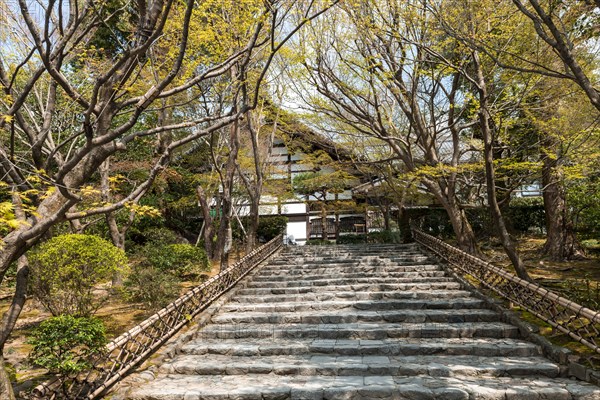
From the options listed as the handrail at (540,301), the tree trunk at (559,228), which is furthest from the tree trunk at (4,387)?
the tree trunk at (559,228)

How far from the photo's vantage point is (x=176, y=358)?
22.6 feet

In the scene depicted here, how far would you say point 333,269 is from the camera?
1258cm

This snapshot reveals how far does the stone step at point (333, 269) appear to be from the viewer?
12078 millimetres

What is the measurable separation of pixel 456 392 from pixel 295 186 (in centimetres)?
1648

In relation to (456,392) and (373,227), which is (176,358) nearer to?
(456,392)

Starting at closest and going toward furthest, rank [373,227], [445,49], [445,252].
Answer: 1. [445,252]
2. [445,49]
3. [373,227]

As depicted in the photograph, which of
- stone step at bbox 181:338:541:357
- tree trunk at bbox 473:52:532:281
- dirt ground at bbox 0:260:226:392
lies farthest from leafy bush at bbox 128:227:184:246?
tree trunk at bbox 473:52:532:281

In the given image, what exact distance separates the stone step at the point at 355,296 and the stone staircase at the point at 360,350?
25 millimetres

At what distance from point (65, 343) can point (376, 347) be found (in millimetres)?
4863

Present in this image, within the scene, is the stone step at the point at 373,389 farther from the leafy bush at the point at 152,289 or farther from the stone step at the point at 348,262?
the stone step at the point at 348,262

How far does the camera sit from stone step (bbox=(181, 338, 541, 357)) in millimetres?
6594

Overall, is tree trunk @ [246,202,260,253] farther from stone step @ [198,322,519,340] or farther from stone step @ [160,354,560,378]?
stone step @ [160,354,560,378]

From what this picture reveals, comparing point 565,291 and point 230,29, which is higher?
point 230,29

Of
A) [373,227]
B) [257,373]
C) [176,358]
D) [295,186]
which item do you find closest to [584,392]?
[257,373]
